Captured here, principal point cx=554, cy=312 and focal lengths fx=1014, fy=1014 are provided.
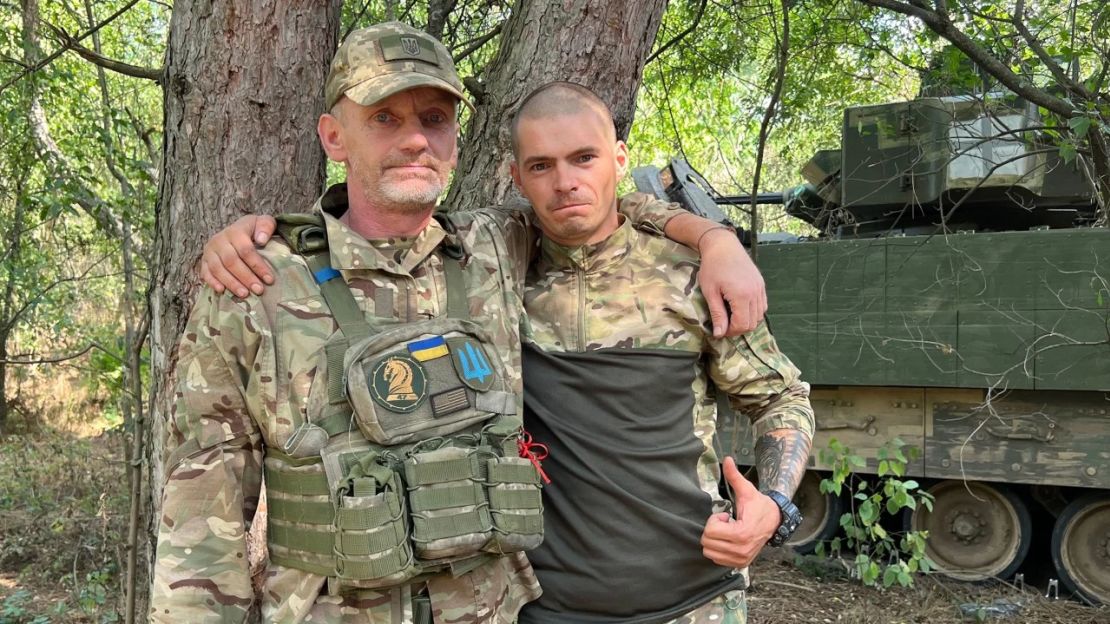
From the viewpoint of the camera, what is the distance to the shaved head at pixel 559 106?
2193 millimetres

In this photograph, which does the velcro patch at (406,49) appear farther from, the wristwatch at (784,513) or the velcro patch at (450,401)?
the wristwatch at (784,513)

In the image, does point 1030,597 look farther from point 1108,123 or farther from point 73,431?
point 73,431

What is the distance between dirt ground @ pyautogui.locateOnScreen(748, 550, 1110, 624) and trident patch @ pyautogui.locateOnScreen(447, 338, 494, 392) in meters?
4.41

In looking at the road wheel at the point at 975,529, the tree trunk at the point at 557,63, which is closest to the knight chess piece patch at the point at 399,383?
the tree trunk at the point at 557,63

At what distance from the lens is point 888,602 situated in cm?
631

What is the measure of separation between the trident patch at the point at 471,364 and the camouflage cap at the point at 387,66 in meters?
0.49

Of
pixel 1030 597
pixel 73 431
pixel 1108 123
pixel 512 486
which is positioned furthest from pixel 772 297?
pixel 73 431

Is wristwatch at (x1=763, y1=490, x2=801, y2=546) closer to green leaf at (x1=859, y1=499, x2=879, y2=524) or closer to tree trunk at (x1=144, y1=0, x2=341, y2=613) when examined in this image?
tree trunk at (x1=144, y1=0, x2=341, y2=613)

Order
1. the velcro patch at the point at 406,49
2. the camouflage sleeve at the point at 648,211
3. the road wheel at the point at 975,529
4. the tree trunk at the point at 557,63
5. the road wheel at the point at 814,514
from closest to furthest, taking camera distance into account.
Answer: the velcro patch at the point at 406,49
the camouflage sleeve at the point at 648,211
the tree trunk at the point at 557,63
the road wheel at the point at 975,529
the road wheel at the point at 814,514

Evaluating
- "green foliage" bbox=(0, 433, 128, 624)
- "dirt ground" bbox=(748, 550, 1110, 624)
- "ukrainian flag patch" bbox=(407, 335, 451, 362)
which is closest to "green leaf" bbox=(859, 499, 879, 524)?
"dirt ground" bbox=(748, 550, 1110, 624)

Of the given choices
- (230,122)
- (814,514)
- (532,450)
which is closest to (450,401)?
(532,450)

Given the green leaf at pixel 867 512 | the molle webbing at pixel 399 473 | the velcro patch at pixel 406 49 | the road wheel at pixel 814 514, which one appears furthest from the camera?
the road wheel at pixel 814 514

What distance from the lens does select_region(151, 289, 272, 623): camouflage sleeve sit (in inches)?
71.1

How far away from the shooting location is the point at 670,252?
7.52 feet
